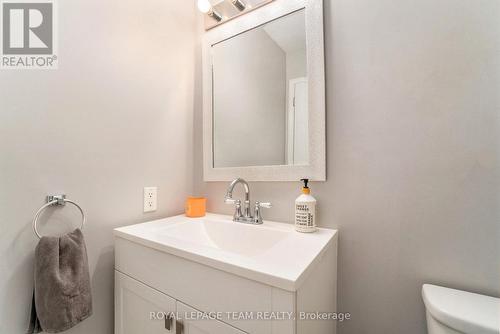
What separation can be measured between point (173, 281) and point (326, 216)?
60cm

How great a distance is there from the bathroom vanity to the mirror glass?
353 mm

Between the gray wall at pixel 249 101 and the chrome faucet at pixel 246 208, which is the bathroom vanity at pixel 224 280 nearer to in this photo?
the chrome faucet at pixel 246 208

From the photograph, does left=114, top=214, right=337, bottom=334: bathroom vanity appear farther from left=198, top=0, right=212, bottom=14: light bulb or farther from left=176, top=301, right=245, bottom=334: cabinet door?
left=198, top=0, right=212, bottom=14: light bulb

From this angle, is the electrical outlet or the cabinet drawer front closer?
the cabinet drawer front

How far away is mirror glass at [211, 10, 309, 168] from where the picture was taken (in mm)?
923

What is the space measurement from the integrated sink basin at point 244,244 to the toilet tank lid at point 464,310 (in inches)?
11.3

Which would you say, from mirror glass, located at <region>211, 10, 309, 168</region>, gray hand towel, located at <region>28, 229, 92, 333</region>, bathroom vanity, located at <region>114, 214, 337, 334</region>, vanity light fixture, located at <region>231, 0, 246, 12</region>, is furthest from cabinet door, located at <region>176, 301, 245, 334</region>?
vanity light fixture, located at <region>231, 0, 246, 12</region>

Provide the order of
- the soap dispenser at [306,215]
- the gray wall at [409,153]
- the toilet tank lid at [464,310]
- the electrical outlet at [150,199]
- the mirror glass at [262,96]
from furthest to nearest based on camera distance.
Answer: the electrical outlet at [150,199], the mirror glass at [262,96], the soap dispenser at [306,215], the gray wall at [409,153], the toilet tank lid at [464,310]

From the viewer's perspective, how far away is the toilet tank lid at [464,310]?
1.53 ft

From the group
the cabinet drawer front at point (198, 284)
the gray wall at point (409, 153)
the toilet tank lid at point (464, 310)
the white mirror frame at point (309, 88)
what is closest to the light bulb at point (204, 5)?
the white mirror frame at point (309, 88)

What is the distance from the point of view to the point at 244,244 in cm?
91

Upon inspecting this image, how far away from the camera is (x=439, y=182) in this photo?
25.9 inches

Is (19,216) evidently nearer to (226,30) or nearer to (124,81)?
(124,81)

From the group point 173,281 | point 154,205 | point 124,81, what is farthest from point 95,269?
point 124,81
